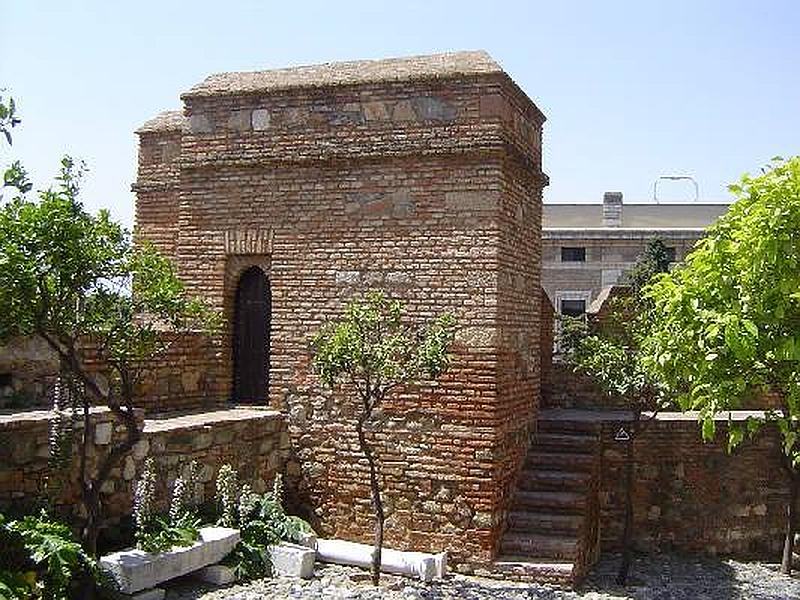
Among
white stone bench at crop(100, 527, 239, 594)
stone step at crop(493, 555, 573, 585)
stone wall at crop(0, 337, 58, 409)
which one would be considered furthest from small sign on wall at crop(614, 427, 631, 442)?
stone wall at crop(0, 337, 58, 409)

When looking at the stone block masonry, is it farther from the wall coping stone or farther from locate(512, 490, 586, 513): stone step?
the wall coping stone

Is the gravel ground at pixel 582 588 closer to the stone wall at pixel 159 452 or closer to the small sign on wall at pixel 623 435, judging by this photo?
the stone wall at pixel 159 452

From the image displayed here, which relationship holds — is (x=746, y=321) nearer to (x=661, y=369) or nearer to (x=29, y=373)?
(x=661, y=369)

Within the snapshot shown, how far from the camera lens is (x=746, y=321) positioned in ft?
20.9

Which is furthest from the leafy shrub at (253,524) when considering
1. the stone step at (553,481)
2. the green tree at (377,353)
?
the stone step at (553,481)

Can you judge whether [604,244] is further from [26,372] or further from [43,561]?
[43,561]

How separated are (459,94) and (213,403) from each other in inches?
177

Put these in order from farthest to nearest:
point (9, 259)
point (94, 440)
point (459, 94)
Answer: point (459, 94) → point (94, 440) → point (9, 259)

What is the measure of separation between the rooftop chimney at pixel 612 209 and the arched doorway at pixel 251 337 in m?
24.2

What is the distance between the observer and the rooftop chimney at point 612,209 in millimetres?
33594

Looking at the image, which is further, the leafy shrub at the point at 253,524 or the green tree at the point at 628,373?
the green tree at the point at 628,373

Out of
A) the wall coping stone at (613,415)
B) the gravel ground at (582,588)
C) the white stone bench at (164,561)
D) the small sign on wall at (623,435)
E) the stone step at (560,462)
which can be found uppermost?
the wall coping stone at (613,415)

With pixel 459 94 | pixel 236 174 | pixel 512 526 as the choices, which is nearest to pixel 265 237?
pixel 236 174

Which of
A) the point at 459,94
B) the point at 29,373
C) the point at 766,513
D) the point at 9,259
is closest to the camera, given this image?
the point at 9,259
